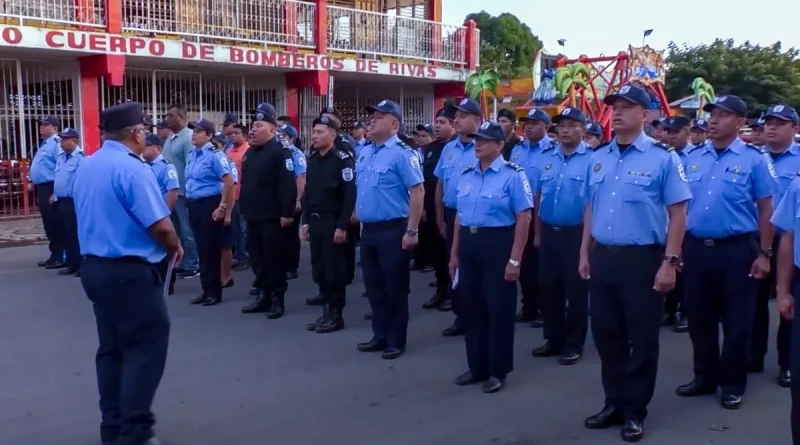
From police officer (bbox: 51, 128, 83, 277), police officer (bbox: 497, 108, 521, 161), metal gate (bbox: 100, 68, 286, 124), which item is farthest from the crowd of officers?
metal gate (bbox: 100, 68, 286, 124)

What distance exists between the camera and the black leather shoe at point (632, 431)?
14.6 feet

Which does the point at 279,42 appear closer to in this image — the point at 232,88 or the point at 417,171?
the point at 232,88

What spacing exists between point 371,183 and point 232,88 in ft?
43.4

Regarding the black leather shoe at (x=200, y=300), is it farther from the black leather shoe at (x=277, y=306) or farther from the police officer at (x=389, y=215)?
the police officer at (x=389, y=215)

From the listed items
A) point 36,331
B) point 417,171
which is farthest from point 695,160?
point 36,331

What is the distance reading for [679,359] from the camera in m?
6.17

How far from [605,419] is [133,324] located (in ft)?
8.77

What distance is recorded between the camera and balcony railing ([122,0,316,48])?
1593 cm

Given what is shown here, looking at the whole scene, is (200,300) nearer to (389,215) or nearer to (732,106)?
(389,215)

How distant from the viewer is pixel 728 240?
4980 millimetres

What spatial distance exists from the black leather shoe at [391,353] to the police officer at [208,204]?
104 inches

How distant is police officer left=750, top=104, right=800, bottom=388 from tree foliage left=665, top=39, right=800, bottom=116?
28988 millimetres

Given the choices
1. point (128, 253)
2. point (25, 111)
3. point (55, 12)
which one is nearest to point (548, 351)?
point (128, 253)

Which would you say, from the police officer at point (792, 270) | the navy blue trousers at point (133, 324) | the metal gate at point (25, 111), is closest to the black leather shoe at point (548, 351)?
the police officer at point (792, 270)
